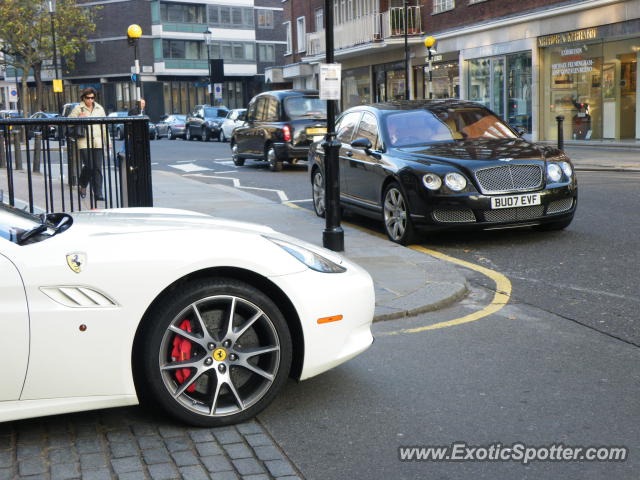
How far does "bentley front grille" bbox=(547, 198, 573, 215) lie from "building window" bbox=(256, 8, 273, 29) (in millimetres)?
70516

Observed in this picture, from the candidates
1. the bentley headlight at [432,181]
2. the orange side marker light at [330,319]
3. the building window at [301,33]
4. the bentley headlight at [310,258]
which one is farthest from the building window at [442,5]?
the orange side marker light at [330,319]

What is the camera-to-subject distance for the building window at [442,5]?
3328 centimetres

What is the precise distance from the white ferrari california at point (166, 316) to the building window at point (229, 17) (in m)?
71.2

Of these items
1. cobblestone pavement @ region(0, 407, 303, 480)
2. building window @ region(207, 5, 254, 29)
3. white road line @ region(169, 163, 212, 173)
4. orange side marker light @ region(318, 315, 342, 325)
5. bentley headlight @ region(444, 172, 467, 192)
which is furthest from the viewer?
building window @ region(207, 5, 254, 29)

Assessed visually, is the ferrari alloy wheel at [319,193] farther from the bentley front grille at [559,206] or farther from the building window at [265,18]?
the building window at [265,18]

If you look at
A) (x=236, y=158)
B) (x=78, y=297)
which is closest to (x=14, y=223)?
(x=78, y=297)

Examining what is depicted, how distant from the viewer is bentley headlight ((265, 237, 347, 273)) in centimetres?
418

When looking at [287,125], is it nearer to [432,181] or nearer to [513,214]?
[432,181]

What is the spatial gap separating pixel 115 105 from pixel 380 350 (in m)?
69.2

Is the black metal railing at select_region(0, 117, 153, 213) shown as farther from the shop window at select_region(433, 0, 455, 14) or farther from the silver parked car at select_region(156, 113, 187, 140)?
the silver parked car at select_region(156, 113, 187, 140)

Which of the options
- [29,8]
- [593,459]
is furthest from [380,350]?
[29,8]

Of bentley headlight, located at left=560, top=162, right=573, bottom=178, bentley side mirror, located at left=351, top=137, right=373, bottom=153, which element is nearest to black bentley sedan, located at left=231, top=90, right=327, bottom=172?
bentley side mirror, located at left=351, top=137, right=373, bottom=153

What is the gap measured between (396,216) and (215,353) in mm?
5742

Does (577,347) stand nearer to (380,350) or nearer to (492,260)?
(380,350)
